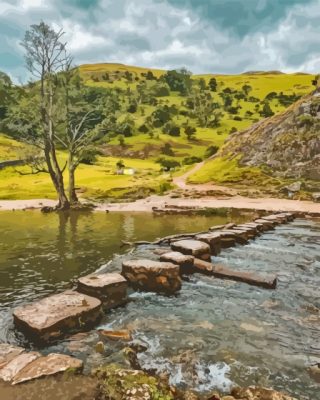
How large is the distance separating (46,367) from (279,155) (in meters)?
47.6

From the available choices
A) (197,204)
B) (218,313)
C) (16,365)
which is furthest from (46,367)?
(197,204)

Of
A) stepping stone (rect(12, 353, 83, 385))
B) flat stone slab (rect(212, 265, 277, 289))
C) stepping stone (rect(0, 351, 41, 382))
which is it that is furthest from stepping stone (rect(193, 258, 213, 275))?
stepping stone (rect(0, 351, 41, 382))

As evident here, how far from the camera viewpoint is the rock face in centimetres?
1054

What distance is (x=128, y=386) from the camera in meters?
5.53

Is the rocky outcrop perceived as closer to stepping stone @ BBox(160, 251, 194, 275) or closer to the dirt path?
the dirt path

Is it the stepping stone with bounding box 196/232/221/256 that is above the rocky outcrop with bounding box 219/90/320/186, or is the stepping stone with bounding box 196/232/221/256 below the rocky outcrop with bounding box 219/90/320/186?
below

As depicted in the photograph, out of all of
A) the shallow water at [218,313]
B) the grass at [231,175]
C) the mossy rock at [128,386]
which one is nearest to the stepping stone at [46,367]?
the mossy rock at [128,386]

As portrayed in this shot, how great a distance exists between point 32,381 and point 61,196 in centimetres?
3052

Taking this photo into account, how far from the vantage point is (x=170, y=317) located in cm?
883

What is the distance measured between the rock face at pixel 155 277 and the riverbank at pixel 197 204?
21869mm

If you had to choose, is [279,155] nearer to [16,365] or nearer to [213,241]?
[213,241]

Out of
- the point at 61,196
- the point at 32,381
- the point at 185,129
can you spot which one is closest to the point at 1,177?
the point at 61,196

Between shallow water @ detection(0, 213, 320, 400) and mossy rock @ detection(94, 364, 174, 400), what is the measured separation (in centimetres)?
67

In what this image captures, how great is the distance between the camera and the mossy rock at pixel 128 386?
5.37 meters
